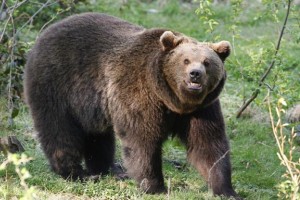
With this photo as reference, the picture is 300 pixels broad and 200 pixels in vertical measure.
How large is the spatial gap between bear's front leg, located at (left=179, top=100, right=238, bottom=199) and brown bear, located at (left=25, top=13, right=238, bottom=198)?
0.01 m

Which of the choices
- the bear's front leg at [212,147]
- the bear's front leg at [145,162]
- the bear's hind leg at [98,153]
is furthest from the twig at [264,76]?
the bear's front leg at [145,162]

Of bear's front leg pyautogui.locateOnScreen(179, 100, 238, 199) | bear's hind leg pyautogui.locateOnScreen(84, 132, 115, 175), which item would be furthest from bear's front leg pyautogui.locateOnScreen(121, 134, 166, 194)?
bear's hind leg pyautogui.locateOnScreen(84, 132, 115, 175)

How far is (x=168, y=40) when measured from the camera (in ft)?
25.8

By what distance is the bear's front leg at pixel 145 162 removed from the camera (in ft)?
25.9

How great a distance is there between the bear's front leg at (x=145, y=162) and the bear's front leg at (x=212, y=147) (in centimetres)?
42

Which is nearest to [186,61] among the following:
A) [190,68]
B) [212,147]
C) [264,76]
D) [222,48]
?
[190,68]

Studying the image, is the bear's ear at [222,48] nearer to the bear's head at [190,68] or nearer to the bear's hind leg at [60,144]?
Answer: the bear's head at [190,68]

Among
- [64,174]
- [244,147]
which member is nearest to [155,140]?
[64,174]

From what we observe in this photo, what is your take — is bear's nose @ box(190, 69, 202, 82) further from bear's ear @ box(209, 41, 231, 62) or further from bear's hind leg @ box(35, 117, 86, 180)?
bear's hind leg @ box(35, 117, 86, 180)

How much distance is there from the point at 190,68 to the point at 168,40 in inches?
18.3

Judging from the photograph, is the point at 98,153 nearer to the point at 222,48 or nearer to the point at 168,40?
the point at 168,40

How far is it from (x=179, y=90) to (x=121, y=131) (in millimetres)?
812

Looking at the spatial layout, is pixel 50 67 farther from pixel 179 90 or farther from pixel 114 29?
pixel 179 90

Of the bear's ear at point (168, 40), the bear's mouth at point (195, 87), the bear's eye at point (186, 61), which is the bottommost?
the bear's mouth at point (195, 87)
